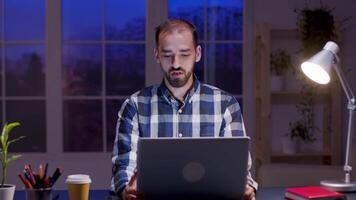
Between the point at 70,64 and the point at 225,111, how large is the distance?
2582mm

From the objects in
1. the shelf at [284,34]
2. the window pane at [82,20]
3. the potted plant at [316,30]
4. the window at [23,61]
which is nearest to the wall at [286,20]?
the shelf at [284,34]

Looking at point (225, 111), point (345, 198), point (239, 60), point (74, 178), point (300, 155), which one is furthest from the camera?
point (239, 60)

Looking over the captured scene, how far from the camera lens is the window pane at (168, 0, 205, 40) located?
14.5 feet

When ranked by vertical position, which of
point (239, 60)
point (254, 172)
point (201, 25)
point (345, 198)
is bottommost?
point (254, 172)

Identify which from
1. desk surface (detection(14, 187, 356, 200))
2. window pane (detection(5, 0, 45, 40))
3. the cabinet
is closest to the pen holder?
desk surface (detection(14, 187, 356, 200))

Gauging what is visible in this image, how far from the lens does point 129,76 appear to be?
4441 millimetres

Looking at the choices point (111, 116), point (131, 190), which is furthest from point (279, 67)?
point (131, 190)

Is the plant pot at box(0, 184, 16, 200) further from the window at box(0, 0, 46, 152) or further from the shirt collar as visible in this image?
the window at box(0, 0, 46, 152)

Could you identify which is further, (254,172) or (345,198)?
(254,172)

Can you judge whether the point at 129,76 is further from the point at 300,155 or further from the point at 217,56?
the point at 300,155

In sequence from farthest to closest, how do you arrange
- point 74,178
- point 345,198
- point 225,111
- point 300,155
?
1. point 300,155
2. point 225,111
3. point 345,198
4. point 74,178

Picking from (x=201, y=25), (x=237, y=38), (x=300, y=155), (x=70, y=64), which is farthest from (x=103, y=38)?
(x=300, y=155)

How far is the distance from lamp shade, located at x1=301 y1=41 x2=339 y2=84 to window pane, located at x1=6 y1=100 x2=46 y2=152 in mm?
2812

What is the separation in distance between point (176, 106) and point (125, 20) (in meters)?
2.47
